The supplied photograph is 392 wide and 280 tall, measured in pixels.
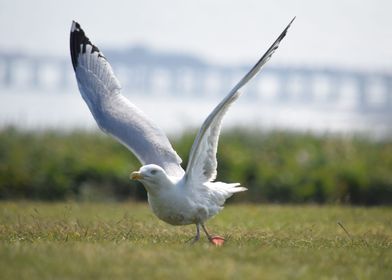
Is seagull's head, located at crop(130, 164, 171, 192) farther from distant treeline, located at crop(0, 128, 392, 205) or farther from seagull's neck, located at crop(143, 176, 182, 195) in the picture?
distant treeline, located at crop(0, 128, 392, 205)

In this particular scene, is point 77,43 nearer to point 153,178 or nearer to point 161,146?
point 161,146

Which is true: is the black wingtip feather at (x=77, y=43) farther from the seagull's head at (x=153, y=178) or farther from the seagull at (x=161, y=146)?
the seagull's head at (x=153, y=178)

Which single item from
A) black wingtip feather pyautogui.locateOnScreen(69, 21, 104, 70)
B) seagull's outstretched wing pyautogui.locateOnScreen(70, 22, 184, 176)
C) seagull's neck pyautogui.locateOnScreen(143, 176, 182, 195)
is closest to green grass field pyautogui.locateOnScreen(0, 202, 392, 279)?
seagull's neck pyautogui.locateOnScreen(143, 176, 182, 195)

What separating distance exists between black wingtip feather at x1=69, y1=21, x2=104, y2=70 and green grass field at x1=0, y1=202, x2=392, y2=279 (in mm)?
2145

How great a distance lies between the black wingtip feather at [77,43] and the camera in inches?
464

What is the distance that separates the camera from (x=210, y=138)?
31.3ft

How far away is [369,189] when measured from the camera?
16.4 metres

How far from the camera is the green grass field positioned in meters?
6.64

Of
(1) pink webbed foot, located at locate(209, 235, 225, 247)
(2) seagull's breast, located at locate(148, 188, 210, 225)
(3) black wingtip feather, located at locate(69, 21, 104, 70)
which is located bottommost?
(1) pink webbed foot, located at locate(209, 235, 225, 247)

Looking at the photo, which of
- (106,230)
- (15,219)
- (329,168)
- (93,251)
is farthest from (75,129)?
(93,251)

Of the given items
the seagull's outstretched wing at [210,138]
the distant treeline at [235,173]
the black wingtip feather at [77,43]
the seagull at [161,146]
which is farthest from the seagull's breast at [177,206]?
the distant treeline at [235,173]

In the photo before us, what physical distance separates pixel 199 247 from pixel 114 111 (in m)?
3.48

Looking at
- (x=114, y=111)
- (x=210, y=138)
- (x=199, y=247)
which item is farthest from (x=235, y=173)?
(x=199, y=247)

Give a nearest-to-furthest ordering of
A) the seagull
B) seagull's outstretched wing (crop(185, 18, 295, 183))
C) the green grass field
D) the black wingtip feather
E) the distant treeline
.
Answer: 1. the green grass field
2. seagull's outstretched wing (crop(185, 18, 295, 183))
3. the seagull
4. the black wingtip feather
5. the distant treeline
